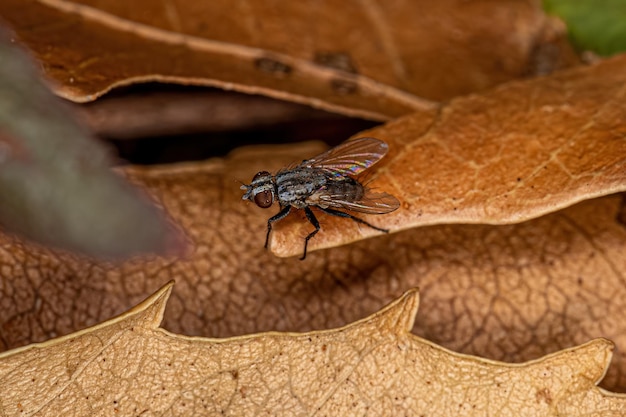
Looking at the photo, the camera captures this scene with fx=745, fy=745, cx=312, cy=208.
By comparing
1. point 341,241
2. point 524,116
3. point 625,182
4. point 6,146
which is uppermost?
point 6,146

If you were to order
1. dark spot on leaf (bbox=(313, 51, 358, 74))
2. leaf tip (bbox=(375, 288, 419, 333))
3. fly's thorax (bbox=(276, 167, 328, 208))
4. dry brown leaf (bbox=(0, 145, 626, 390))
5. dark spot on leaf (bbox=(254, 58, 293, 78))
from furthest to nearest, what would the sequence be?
1. dark spot on leaf (bbox=(313, 51, 358, 74))
2. dark spot on leaf (bbox=(254, 58, 293, 78))
3. fly's thorax (bbox=(276, 167, 328, 208))
4. dry brown leaf (bbox=(0, 145, 626, 390))
5. leaf tip (bbox=(375, 288, 419, 333))

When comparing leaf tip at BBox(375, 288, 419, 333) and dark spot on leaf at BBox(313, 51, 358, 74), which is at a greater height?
dark spot on leaf at BBox(313, 51, 358, 74)

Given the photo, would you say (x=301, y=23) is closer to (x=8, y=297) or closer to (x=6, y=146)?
(x=6, y=146)

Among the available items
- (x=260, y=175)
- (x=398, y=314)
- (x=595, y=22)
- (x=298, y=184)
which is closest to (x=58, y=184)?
(x=260, y=175)

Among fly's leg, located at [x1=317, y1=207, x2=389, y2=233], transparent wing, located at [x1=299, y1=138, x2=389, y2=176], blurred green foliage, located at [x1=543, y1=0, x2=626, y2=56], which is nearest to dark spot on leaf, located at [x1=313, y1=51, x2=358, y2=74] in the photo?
transparent wing, located at [x1=299, y1=138, x2=389, y2=176]

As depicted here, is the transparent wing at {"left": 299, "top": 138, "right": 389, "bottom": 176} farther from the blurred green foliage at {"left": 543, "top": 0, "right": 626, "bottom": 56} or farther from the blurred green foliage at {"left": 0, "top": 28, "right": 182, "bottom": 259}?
the blurred green foliage at {"left": 543, "top": 0, "right": 626, "bottom": 56}

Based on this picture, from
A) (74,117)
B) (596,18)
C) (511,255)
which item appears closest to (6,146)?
(74,117)

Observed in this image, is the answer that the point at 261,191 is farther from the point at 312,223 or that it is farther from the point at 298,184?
the point at 312,223
